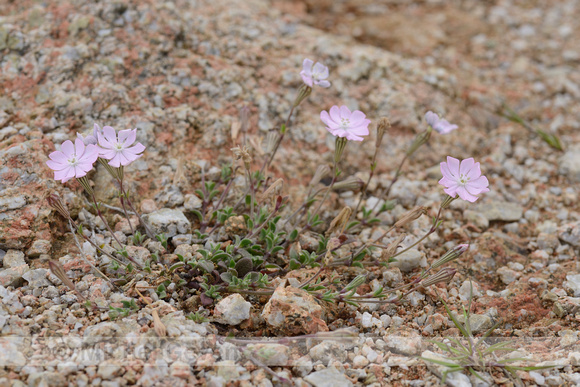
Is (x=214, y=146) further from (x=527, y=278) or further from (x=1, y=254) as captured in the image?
(x=527, y=278)

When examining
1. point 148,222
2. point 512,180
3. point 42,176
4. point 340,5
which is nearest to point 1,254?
point 42,176

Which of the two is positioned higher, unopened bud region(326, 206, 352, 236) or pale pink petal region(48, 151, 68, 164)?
pale pink petal region(48, 151, 68, 164)

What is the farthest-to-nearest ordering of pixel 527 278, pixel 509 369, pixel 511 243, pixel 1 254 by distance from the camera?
pixel 511 243, pixel 527 278, pixel 1 254, pixel 509 369

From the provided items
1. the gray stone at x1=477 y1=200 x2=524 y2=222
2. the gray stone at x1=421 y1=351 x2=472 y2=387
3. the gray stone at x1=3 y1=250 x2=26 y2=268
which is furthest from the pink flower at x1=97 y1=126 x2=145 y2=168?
the gray stone at x1=477 y1=200 x2=524 y2=222

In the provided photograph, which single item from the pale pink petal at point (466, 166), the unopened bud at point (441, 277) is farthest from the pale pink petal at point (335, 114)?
the unopened bud at point (441, 277)

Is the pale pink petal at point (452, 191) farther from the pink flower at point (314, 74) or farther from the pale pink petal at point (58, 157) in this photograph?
the pale pink petal at point (58, 157)

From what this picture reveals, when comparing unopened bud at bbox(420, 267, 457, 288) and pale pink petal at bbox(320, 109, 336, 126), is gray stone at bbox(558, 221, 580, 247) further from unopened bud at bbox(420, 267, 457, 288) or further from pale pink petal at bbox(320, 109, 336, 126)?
pale pink petal at bbox(320, 109, 336, 126)

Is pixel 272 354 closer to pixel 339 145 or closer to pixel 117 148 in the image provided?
pixel 339 145
